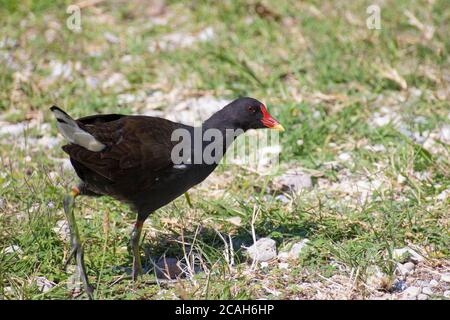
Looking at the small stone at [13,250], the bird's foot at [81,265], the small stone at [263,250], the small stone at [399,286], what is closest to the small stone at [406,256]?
the small stone at [399,286]

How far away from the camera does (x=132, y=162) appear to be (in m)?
4.35

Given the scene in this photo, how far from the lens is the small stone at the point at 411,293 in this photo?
4152 mm

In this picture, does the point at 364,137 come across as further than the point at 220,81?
No

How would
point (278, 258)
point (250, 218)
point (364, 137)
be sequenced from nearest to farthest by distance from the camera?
point (278, 258) < point (250, 218) < point (364, 137)

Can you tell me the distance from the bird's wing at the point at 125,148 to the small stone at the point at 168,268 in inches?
21.9

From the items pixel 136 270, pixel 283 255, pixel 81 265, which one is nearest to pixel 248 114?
pixel 283 255

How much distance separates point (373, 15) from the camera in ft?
25.1

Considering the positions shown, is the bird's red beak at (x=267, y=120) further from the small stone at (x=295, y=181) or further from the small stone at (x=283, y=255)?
the small stone at (x=283, y=255)

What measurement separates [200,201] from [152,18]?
3.65 metres

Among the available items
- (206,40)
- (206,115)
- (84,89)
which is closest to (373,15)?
(206,40)

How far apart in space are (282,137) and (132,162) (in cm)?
203

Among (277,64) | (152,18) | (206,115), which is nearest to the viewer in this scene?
(206,115)

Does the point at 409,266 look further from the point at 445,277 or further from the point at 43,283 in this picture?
the point at 43,283
